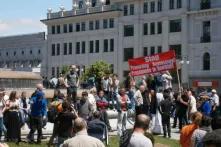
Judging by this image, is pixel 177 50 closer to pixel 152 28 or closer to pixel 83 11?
pixel 152 28

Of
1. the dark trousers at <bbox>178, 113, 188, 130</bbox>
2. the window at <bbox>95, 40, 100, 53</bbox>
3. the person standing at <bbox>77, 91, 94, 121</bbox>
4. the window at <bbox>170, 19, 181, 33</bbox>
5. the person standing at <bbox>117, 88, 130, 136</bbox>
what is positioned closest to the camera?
the person standing at <bbox>77, 91, 94, 121</bbox>

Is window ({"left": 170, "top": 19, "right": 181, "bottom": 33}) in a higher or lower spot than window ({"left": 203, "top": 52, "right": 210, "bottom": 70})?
higher

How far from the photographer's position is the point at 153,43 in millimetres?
75812

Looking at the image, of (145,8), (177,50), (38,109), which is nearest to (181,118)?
(38,109)

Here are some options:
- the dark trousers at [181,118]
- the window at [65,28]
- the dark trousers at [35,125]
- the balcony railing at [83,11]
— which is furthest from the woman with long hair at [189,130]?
the window at [65,28]

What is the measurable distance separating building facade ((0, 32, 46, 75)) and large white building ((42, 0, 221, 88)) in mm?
2614

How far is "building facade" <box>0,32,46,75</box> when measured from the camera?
94062mm

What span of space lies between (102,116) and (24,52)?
80.6 meters

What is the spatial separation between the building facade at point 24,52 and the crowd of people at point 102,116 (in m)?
63.7

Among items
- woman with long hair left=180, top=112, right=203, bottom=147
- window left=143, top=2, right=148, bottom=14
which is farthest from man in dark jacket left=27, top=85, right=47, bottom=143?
window left=143, top=2, right=148, bottom=14

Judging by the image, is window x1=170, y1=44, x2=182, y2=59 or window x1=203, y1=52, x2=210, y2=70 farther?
window x1=170, y1=44, x2=182, y2=59

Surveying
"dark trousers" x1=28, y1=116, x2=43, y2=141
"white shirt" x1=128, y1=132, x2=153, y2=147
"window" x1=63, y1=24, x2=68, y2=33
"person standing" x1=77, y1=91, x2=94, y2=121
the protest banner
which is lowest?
"dark trousers" x1=28, y1=116, x2=43, y2=141

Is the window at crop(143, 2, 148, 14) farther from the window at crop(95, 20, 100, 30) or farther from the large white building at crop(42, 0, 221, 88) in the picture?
the window at crop(95, 20, 100, 30)

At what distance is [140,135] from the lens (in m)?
8.39
